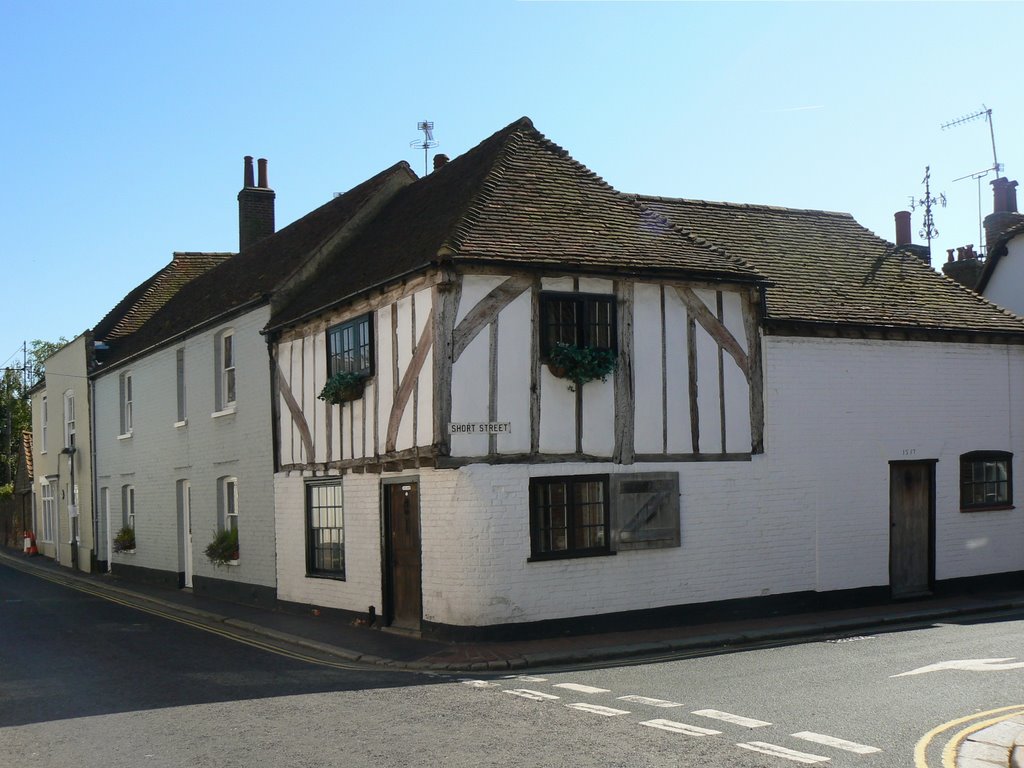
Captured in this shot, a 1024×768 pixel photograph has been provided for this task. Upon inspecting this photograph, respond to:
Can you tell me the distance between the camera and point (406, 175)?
947 inches

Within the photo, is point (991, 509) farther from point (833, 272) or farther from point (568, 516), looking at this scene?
point (568, 516)

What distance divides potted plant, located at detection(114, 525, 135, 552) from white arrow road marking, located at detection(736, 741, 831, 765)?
24.8 meters

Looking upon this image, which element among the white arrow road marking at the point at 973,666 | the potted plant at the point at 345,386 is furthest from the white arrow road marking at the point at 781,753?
the potted plant at the point at 345,386

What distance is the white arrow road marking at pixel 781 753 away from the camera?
8.19m

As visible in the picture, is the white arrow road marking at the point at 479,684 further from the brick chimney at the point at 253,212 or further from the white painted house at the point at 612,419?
the brick chimney at the point at 253,212

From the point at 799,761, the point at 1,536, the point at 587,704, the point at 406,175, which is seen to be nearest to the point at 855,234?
the point at 406,175

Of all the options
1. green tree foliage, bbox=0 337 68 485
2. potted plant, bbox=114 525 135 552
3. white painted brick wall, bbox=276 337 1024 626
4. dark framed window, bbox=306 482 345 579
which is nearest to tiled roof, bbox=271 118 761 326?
white painted brick wall, bbox=276 337 1024 626

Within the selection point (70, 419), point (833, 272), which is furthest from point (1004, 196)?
point (70, 419)

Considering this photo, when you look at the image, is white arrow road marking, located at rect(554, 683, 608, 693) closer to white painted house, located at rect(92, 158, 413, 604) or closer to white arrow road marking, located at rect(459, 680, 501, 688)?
white arrow road marking, located at rect(459, 680, 501, 688)

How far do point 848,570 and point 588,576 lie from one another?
523 centimetres

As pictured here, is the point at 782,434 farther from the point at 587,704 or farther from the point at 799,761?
the point at 799,761

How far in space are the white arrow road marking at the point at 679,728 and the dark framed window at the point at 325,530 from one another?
10.0 metres

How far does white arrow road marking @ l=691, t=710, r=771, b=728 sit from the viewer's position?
9.45 m

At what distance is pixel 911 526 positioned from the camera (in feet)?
64.1
